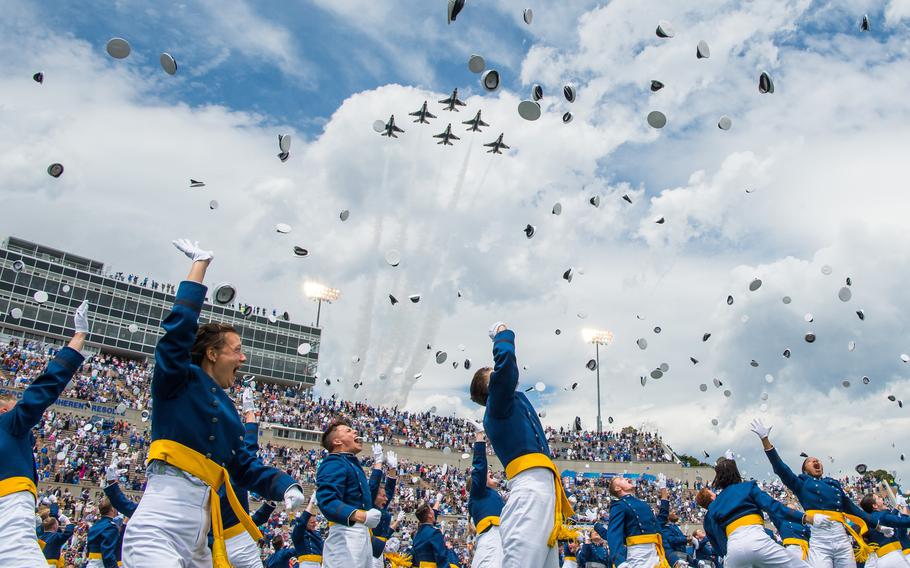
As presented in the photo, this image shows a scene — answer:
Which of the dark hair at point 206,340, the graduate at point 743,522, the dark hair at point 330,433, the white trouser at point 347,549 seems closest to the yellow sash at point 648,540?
the graduate at point 743,522

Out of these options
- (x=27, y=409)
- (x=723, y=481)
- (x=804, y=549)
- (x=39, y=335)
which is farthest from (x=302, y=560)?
(x=39, y=335)

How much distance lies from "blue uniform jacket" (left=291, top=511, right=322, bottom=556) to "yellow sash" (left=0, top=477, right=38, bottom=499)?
14.1ft

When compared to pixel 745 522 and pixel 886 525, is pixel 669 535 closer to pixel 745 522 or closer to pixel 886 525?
pixel 886 525

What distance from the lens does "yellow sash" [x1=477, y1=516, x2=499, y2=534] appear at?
9.00 metres

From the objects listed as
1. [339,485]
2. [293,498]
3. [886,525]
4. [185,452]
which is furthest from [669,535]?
[185,452]

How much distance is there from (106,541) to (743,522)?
929 centimetres

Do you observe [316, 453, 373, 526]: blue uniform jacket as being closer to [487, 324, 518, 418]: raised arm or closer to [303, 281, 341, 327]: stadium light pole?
[487, 324, 518, 418]: raised arm

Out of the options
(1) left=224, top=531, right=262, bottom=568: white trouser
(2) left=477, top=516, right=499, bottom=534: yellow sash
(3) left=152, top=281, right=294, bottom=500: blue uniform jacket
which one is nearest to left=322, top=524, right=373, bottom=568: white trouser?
(1) left=224, top=531, right=262, bottom=568: white trouser

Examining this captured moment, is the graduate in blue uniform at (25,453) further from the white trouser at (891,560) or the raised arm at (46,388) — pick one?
the white trouser at (891,560)

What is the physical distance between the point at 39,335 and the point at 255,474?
75.9m

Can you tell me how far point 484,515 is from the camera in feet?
29.9

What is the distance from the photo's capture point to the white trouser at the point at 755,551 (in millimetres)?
7348

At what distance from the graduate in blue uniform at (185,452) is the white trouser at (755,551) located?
550cm

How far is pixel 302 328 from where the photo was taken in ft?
287
